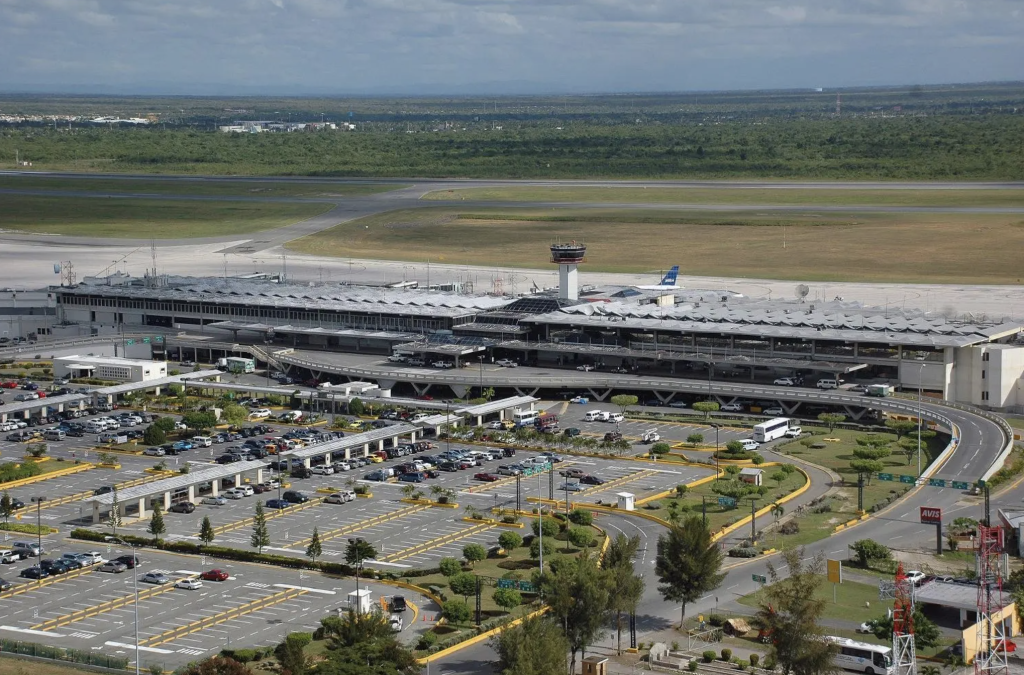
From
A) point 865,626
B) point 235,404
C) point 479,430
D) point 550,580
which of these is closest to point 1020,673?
point 865,626

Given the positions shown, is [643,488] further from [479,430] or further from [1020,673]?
[1020,673]

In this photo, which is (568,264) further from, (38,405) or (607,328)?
(38,405)

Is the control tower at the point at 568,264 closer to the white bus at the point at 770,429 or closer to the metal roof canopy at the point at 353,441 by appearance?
the metal roof canopy at the point at 353,441

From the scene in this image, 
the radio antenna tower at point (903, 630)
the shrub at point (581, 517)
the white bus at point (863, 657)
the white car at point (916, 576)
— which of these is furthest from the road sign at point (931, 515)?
the radio antenna tower at point (903, 630)

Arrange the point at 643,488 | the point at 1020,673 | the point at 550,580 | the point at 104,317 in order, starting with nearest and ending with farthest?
1. the point at 1020,673
2. the point at 550,580
3. the point at 643,488
4. the point at 104,317

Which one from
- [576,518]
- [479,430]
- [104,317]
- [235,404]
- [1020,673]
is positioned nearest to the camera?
[1020,673]

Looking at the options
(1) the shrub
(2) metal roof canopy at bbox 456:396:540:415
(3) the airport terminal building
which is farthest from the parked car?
→ (3) the airport terminal building

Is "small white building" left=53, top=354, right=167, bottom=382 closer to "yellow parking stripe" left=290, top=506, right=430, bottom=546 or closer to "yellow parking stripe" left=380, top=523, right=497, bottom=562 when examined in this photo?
"yellow parking stripe" left=290, top=506, right=430, bottom=546
